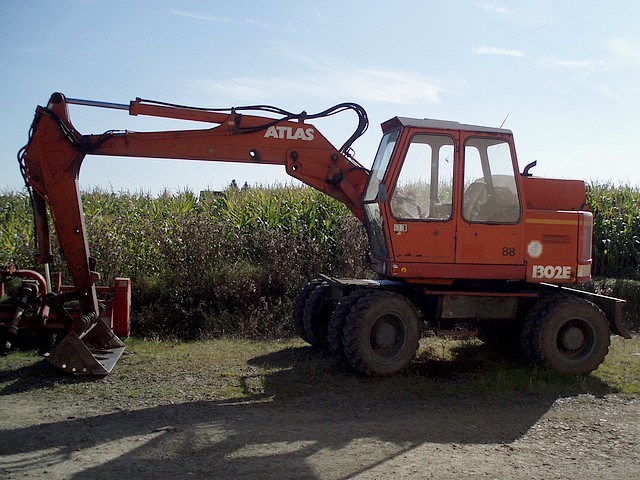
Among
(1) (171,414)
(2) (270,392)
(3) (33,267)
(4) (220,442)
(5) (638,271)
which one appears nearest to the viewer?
(4) (220,442)

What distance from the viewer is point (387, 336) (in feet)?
26.0

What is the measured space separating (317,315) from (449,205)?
8.22 ft

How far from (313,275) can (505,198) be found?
16.4 ft

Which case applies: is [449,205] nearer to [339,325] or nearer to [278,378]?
[339,325]

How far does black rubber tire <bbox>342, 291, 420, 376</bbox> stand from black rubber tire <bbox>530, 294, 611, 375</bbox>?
1.63 m

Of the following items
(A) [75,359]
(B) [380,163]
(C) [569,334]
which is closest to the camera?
(A) [75,359]

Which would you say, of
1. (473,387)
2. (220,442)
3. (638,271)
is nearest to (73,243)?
(220,442)

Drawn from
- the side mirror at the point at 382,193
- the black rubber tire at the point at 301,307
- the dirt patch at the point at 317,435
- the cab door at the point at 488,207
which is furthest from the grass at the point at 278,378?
the side mirror at the point at 382,193

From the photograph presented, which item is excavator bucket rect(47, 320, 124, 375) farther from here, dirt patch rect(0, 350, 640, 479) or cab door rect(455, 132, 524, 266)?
cab door rect(455, 132, 524, 266)

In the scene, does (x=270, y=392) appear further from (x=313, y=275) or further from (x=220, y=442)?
(x=313, y=275)

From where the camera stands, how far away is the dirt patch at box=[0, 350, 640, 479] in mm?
5117

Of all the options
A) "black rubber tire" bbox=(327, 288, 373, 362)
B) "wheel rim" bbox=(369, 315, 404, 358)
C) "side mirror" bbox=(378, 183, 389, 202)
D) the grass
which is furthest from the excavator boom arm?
"wheel rim" bbox=(369, 315, 404, 358)

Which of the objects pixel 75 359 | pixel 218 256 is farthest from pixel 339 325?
pixel 218 256

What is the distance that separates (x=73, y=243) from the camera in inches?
304
